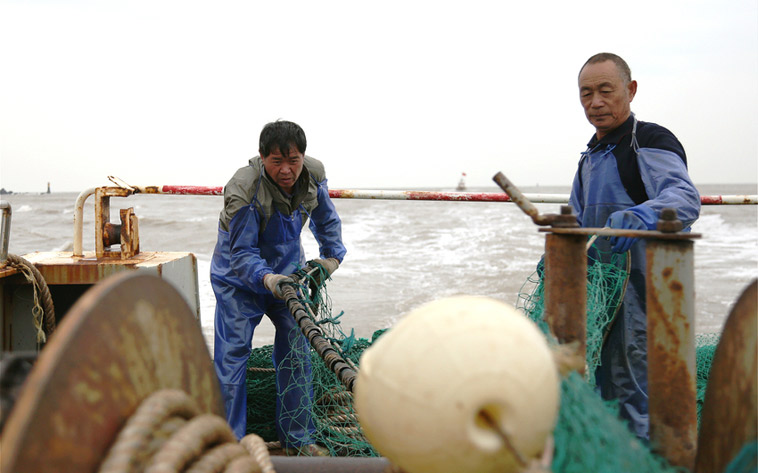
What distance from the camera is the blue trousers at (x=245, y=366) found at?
3.42m

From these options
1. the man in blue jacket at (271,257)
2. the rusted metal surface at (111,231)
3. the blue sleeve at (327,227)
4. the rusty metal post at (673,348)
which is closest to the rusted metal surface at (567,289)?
the rusty metal post at (673,348)

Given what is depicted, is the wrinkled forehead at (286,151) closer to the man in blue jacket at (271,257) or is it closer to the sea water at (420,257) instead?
the man in blue jacket at (271,257)

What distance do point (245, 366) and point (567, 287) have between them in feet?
8.35

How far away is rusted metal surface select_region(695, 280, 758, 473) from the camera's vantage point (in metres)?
1.12

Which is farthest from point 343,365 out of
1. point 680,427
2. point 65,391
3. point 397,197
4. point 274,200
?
point 397,197

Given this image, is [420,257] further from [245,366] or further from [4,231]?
[4,231]

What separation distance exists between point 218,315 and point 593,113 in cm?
236

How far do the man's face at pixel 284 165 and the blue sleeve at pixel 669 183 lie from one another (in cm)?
170

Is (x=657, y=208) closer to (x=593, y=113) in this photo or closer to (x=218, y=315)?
(x=593, y=113)

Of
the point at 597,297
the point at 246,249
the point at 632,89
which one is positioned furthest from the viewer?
the point at 246,249

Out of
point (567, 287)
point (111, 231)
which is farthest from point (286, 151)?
point (567, 287)

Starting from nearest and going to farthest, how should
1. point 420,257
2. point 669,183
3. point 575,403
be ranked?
point 575,403 < point 669,183 < point 420,257

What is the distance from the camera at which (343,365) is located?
6.70 feet

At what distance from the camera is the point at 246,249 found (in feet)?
10.8
